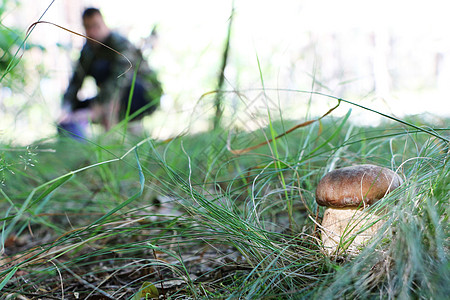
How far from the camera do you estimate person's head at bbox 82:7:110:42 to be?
3.53 meters

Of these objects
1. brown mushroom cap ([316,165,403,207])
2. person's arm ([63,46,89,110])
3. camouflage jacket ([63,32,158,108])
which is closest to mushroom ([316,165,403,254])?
brown mushroom cap ([316,165,403,207])

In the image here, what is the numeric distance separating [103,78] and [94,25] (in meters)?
0.85

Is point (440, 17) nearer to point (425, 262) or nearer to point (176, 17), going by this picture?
A: point (176, 17)

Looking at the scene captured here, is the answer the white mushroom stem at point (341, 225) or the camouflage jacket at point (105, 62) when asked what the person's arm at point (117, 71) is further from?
the white mushroom stem at point (341, 225)

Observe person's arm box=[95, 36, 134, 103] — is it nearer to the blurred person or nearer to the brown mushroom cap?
the blurred person

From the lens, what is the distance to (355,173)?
833mm

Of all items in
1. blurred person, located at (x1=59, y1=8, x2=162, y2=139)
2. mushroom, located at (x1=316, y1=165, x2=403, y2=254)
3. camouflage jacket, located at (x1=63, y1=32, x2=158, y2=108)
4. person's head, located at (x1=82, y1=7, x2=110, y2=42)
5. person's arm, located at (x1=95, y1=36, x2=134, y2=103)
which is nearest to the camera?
mushroom, located at (x1=316, y1=165, x2=403, y2=254)

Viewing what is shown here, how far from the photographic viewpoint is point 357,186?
81cm

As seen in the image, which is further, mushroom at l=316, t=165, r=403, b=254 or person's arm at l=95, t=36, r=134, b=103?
person's arm at l=95, t=36, r=134, b=103

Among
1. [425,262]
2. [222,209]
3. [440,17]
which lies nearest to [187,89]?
[222,209]

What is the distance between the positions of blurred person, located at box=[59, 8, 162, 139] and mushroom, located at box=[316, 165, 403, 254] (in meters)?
2.04

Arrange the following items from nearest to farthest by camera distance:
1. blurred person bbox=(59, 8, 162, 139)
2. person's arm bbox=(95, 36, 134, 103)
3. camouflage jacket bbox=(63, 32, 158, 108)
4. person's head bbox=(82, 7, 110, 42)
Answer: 1. person's arm bbox=(95, 36, 134, 103)
2. blurred person bbox=(59, 8, 162, 139)
3. camouflage jacket bbox=(63, 32, 158, 108)
4. person's head bbox=(82, 7, 110, 42)

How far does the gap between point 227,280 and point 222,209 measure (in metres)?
0.20

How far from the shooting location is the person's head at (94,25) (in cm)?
353
